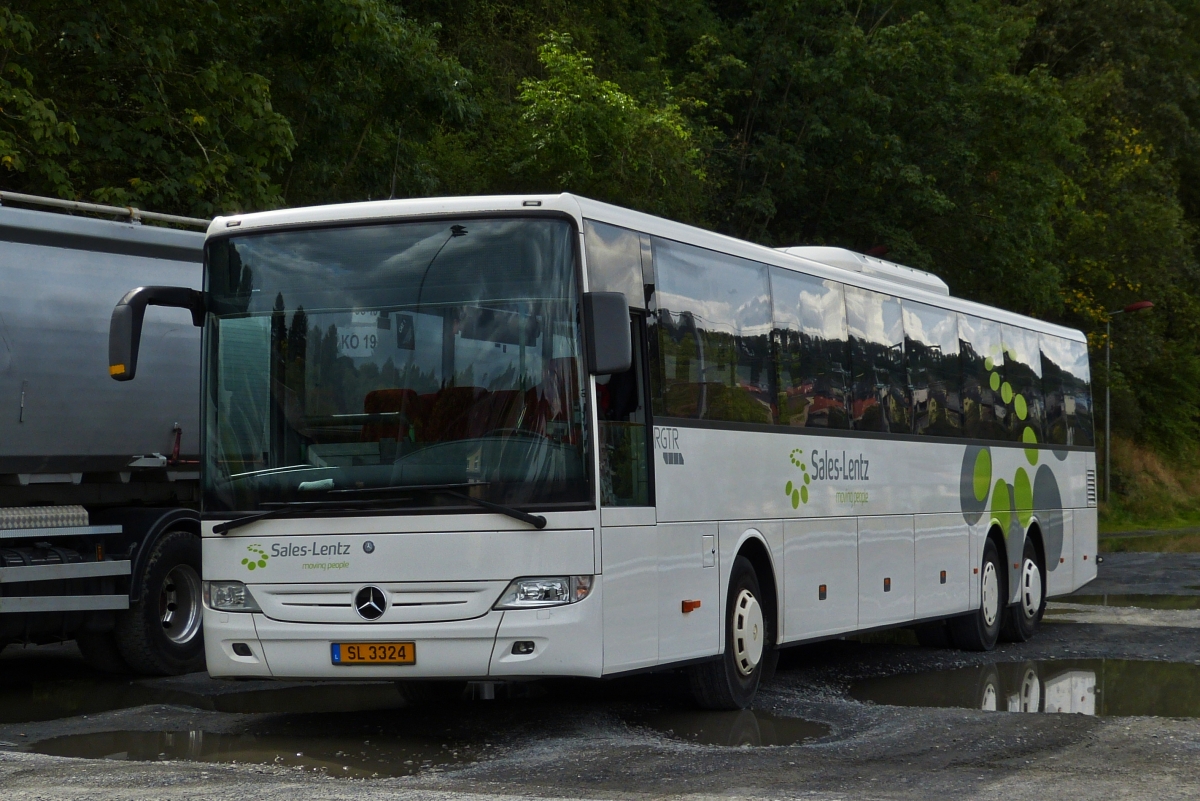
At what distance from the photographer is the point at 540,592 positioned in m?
8.82

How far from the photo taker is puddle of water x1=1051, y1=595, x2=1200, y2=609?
1983cm

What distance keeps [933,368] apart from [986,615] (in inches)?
107

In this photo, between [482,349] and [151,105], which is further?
[151,105]

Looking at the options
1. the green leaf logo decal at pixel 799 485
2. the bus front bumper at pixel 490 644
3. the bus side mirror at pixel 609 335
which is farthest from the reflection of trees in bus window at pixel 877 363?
the bus front bumper at pixel 490 644

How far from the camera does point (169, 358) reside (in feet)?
44.1

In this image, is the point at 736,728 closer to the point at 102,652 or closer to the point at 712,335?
the point at 712,335

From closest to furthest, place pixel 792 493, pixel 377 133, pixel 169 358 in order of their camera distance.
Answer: pixel 792 493 < pixel 169 358 < pixel 377 133

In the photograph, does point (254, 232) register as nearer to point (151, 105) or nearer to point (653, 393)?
point (653, 393)

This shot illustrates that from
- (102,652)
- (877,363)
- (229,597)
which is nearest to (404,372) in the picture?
(229,597)

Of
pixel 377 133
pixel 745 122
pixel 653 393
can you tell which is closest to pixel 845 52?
pixel 745 122

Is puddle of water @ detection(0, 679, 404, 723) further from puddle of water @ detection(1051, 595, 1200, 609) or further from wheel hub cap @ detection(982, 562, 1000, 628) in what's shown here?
puddle of water @ detection(1051, 595, 1200, 609)

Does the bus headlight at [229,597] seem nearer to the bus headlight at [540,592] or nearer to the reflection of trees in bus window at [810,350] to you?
the bus headlight at [540,592]

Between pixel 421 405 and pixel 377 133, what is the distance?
47.3 ft

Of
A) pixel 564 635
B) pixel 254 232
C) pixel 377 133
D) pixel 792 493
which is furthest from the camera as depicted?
pixel 377 133
